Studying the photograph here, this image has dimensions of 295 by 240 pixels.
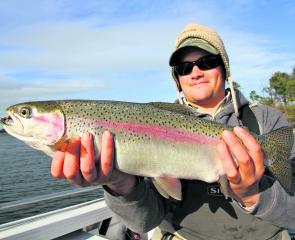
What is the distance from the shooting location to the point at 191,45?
3.70 meters

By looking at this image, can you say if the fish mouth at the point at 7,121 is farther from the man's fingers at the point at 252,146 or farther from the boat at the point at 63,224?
the man's fingers at the point at 252,146

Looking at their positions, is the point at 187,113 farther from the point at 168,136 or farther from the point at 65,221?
the point at 65,221

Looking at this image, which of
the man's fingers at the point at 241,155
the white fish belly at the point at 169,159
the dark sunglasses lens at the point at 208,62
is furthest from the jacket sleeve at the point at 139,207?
the dark sunglasses lens at the point at 208,62

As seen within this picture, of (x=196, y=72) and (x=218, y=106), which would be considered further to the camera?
(x=218, y=106)

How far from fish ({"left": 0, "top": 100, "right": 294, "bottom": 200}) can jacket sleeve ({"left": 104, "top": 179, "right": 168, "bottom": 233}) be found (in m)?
0.25

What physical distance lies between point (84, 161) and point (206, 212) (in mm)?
1270

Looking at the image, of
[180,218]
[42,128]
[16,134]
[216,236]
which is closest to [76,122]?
[42,128]

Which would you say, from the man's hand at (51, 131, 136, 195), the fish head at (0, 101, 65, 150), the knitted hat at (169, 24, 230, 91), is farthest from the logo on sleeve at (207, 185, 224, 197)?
the fish head at (0, 101, 65, 150)

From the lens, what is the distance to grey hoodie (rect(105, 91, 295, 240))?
3068 millimetres

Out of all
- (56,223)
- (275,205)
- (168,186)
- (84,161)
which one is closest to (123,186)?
(168,186)

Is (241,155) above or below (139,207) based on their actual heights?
above

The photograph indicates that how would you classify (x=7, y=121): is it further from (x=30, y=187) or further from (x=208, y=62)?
(x=30, y=187)

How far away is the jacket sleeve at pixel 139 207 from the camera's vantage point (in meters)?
3.08

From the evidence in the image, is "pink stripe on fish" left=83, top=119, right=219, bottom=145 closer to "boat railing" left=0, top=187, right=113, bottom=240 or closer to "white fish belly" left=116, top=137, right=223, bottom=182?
"white fish belly" left=116, top=137, right=223, bottom=182
